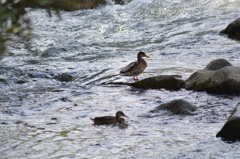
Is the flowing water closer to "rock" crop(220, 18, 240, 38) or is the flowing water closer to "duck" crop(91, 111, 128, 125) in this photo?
"duck" crop(91, 111, 128, 125)

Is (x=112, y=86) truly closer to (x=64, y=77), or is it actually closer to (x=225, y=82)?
(x=64, y=77)

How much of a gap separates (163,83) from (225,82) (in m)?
1.49

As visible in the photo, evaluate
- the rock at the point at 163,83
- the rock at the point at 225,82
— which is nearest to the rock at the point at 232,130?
the rock at the point at 225,82

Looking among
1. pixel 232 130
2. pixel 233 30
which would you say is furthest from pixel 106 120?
pixel 233 30

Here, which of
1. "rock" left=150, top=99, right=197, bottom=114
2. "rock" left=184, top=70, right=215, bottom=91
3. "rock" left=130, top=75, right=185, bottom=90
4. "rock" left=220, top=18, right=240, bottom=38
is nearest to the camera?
"rock" left=150, top=99, right=197, bottom=114

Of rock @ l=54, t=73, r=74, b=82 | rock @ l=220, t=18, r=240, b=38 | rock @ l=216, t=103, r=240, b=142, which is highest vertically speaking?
rock @ l=220, t=18, r=240, b=38

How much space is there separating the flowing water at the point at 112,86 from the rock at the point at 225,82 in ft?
0.78

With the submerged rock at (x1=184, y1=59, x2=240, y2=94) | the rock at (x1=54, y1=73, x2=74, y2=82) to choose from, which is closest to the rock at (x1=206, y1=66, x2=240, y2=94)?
the submerged rock at (x1=184, y1=59, x2=240, y2=94)

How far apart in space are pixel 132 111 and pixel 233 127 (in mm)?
2354

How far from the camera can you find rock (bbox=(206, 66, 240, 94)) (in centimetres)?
779

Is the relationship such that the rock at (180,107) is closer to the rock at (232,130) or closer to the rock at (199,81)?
the rock at (232,130)

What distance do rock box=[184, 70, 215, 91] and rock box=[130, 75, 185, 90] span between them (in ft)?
0.62

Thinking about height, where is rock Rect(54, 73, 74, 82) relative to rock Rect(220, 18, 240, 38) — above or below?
below

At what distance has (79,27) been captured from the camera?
16.8 m
